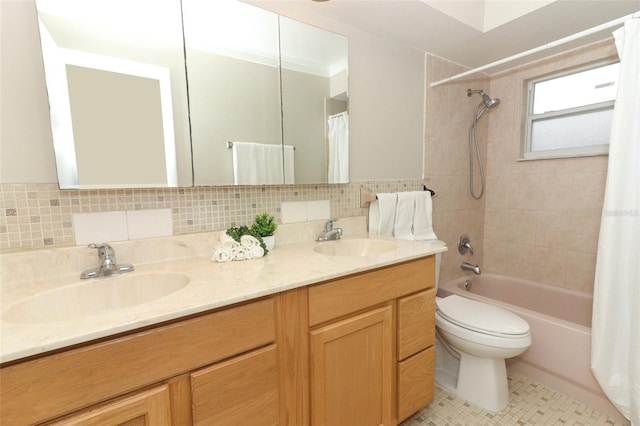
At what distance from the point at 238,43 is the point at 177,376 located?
1.28 metres

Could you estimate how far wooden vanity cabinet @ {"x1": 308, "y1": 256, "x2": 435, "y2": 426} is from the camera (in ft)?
3.27

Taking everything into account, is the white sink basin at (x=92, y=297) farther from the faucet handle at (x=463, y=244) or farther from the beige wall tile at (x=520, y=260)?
the beige wall tile at (x=520, y=260)

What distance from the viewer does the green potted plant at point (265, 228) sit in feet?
4.14

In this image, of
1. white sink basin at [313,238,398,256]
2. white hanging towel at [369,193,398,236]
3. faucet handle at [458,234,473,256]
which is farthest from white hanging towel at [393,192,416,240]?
faucet handle at [458,234,473,256]

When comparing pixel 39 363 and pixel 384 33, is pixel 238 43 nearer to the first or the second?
pixel 384 33

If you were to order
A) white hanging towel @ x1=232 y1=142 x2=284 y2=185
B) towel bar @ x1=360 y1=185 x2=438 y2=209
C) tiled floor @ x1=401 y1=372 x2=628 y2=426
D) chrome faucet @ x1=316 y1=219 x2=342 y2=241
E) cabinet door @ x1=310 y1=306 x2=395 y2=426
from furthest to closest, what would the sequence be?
towel bar @ x1=360 y1=185 x2=438 y2=209, chrome faucet @ x1=316 y1=219 x2=342 y2=241, tiled floor @ x1=401 y1=372 x2=628 y2=426, white hanging towel @ x1=232 y1=142 x2=284 y2=185, cabinet door @ x1=310 y1=306 x2=395 y2=426

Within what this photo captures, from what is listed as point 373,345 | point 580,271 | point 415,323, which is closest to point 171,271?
point 373,345

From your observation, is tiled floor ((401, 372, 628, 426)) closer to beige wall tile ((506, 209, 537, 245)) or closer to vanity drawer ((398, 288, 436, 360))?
vanity drawer ((398, 288, 436, 360))

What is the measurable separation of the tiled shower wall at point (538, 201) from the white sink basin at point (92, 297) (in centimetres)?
237

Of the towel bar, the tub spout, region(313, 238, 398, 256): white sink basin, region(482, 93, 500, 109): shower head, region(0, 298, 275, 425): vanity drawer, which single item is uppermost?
region(482, 93, 500, 109): shower head

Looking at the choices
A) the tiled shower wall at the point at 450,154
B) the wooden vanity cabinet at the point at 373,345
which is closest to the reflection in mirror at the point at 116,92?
the wooden vanity cabinet at the point at 373,345

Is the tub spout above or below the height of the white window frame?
below

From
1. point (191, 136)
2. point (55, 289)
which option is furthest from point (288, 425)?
point (191, 136)

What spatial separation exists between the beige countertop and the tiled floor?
86 centimetres
